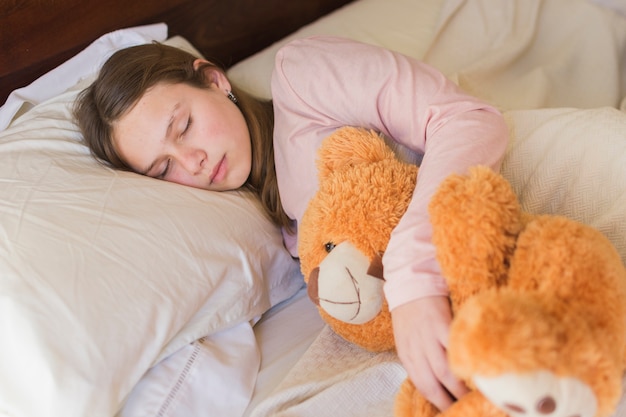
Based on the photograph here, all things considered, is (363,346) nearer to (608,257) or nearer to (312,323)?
(312,323)

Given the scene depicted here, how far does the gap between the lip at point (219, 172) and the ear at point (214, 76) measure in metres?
0.18

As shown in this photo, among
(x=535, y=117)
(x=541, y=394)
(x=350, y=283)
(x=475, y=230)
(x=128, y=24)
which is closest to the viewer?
(x=541, y=394)

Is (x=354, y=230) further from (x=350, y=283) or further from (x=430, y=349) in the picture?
(x=430, y=349)

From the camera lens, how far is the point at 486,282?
0.62m

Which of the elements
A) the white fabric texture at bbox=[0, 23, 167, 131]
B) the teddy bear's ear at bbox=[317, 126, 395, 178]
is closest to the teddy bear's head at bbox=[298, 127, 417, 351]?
the teddy bear's ear at bbox=[317, 126, 395, 178]

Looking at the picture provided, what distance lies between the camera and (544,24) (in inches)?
53.9

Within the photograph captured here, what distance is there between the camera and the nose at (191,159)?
3.39ft

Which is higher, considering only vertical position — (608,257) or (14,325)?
(608,257)

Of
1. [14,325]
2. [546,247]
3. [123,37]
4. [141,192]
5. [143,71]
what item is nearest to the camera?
[546,247]

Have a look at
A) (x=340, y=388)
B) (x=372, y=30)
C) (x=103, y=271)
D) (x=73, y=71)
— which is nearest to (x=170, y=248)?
(x=103, y=271)

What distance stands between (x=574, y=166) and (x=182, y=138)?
62cm

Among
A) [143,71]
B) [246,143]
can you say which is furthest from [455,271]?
[143,71]

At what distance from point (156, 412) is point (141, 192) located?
330 millimetres

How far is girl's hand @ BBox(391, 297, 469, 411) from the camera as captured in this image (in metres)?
0.65
